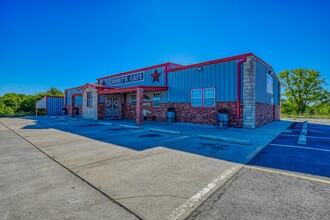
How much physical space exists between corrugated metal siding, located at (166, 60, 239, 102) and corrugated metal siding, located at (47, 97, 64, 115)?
70.8ft

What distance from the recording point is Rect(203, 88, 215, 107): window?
1264cm

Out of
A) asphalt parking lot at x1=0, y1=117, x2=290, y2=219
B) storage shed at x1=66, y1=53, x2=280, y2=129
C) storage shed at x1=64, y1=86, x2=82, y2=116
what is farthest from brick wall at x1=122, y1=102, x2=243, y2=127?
storage shed at x1=64, y1=86, x2=82, y2=116

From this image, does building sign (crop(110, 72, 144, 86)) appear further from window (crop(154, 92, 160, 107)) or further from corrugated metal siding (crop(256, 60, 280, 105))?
corrugated metal siding (crop(256, 60, 280, 105))

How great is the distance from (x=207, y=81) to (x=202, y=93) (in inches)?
37.4

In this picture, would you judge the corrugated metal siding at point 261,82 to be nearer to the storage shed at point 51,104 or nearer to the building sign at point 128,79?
the building sign at point 128,79

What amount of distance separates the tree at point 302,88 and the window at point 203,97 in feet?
121

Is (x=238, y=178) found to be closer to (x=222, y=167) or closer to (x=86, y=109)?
(x=222, y=167)

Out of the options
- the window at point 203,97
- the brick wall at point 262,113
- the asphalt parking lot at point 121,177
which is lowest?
the asphalt parking lot at point 121,177

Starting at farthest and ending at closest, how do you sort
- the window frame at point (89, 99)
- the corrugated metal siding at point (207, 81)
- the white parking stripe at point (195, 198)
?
the window frame at point (89, 99) → the corrugated metal siding at point (207, 81) → the white parking stripe at point (195, 198)

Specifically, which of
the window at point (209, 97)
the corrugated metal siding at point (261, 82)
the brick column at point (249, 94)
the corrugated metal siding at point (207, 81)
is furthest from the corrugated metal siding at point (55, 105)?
the corrugated metal siding at point (261, 82)

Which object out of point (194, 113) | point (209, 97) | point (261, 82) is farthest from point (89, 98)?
point (261, 82)

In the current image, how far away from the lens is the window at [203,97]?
41.7ft

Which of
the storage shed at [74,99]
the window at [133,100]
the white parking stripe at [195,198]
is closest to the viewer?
the white parking stripe at [195,198]

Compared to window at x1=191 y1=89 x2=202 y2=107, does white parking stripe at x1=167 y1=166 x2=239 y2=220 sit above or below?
below
